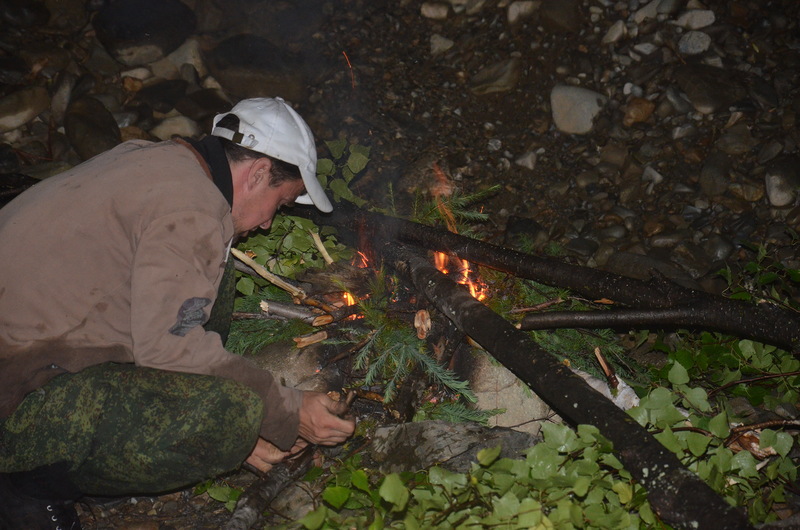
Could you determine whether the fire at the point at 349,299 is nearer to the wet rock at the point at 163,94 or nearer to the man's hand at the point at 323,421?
the man's hand at the point at 323,421

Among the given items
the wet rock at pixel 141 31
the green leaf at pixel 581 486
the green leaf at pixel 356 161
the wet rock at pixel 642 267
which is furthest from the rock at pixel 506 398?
the wet rock at pixel 141 31

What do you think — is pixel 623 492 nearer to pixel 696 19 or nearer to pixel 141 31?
pixel 696 19

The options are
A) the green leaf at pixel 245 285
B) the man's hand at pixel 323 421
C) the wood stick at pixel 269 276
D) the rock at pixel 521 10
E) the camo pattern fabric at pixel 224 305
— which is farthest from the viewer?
the rock at pixel 521 10

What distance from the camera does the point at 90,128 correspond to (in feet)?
23.4

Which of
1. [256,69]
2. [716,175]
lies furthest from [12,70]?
[716,175]

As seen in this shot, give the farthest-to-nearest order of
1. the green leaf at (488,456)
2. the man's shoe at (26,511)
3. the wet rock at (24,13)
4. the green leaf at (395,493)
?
1. the wet rock at (24,13)
2. the man's shoe at (26,511)
3. the green leaf at (488,456)
4. the green leaf at (395,493)

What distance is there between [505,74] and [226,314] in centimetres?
465

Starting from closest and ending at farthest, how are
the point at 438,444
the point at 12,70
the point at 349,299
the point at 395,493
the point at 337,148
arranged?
the point at 395,493 → the point at 438,444 → the point at 349,299 → the point at 337,148 → the point at 12,70

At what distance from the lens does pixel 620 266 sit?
5676 millimetres

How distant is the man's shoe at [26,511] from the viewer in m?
2.79

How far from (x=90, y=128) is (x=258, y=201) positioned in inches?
193

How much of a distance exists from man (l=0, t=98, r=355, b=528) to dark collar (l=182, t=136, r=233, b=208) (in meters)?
0.12

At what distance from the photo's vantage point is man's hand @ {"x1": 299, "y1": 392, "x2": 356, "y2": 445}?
10.7 feet

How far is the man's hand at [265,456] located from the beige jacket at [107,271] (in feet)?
2.71
